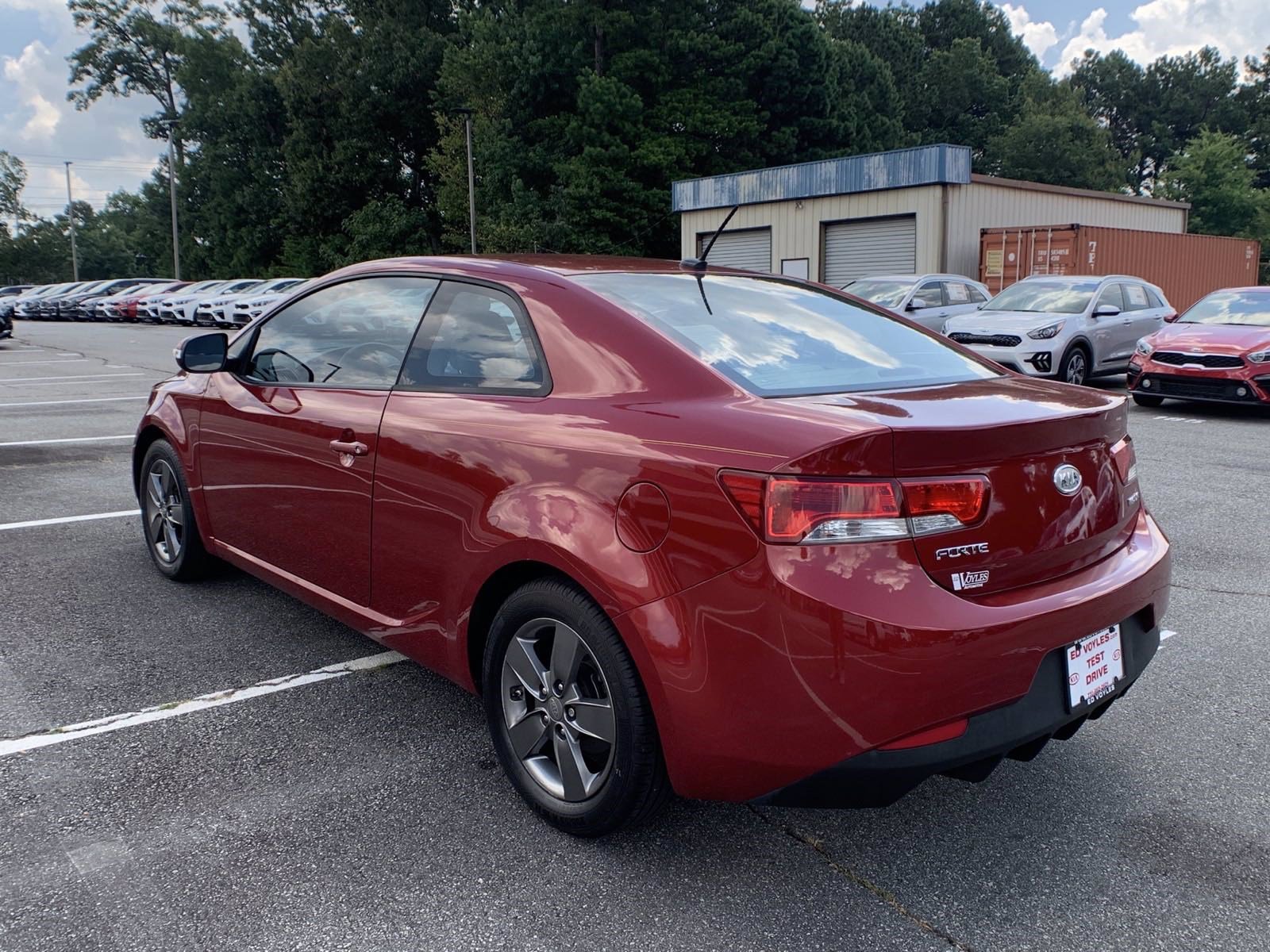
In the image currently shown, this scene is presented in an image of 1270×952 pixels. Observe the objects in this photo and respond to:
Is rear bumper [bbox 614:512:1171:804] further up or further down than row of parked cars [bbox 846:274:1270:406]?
further down

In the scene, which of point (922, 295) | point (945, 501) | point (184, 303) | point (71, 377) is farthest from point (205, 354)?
point (184, 303)

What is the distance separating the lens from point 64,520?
20.9 feet

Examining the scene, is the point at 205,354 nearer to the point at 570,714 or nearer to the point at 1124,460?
A: the point at 570,714

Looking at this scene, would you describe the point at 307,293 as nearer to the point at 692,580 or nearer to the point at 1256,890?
the point at 692,580

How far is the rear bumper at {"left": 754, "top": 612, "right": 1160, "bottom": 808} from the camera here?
90.5 inches

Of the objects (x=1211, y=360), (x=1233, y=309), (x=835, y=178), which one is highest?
(x=835, y=178)

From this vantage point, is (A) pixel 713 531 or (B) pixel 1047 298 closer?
(A) pixel 713 531

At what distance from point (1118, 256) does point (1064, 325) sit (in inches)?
462

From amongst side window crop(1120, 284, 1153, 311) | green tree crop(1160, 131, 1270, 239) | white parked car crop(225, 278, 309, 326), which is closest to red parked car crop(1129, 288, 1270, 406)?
side window crop(1120, 284, 1153, 311)

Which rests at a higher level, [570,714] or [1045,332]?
[1045,332]

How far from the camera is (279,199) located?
56.7 meters

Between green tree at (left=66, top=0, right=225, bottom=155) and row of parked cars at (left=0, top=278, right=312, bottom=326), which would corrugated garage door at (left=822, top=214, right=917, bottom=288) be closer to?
row of parked cars at (left=0, top=278, right=312, bottom=326)

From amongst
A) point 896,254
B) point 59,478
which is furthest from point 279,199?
point 59,478

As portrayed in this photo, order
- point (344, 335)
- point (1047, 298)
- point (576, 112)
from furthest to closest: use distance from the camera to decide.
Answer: point (576, 112) → point (1047, 298) → point (344, 335)
